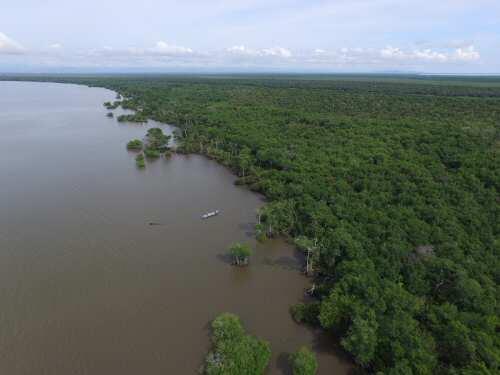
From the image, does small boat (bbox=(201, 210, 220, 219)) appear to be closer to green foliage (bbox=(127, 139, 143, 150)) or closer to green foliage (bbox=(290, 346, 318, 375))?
green foliage (bbox=(290, 346, 318, 375))

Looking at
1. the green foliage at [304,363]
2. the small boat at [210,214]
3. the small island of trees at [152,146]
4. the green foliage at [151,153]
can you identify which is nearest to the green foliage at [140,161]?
the small island of trees at [152,146]

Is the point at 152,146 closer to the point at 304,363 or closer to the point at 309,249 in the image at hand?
the point at 309,249

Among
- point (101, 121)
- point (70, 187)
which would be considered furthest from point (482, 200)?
point (101, 121)

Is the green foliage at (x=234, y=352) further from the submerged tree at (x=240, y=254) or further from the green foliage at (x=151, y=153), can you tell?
the green foliage at (x=151, y=153)

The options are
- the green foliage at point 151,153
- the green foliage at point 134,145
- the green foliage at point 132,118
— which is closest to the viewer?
the green foliage at point 151,153

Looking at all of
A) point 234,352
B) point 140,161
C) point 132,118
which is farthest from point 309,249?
point 132,118

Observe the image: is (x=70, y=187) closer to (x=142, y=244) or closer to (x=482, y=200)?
(x=142, y=244)

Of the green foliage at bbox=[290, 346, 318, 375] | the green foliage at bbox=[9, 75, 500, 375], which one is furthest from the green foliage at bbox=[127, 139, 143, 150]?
the green foliage at bbox=[290, 346, 318, 375]
